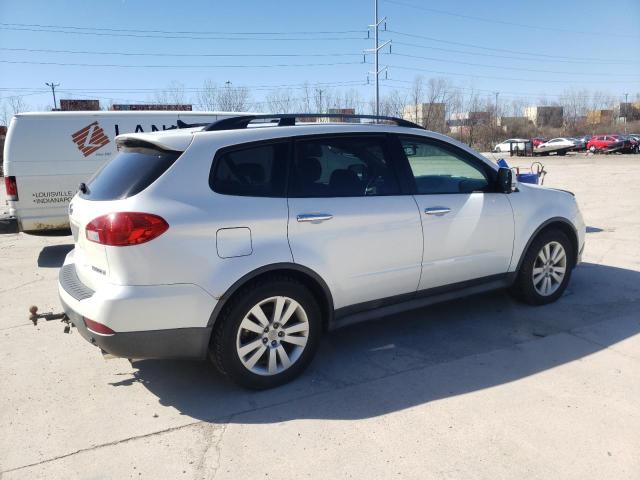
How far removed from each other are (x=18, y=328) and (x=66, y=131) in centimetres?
398

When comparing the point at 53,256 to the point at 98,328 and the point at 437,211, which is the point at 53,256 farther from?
the point at 437,211

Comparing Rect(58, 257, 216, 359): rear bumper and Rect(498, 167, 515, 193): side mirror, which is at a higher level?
Rect(498, 167, 515, 193): side mirror

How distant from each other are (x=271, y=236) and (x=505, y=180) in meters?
2.26

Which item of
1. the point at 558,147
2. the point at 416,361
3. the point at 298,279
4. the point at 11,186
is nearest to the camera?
the point at 298,279

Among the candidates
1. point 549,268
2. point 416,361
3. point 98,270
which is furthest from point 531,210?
point 98,270

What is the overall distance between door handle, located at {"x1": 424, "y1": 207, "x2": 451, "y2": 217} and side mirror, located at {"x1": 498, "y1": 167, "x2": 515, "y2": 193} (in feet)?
2.17

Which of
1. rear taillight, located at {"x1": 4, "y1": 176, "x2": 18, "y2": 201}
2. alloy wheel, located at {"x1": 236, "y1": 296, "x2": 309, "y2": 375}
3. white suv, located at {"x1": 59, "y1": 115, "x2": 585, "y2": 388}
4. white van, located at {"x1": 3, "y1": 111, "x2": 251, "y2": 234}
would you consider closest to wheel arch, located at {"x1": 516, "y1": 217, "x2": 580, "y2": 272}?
white suv, located at {"x1": 59, "y1": 115, "x2": 585, "y2": 388}

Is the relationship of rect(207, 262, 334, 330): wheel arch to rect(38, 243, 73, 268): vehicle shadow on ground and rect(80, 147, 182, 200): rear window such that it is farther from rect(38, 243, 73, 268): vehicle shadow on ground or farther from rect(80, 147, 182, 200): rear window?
rect(38, 243, 73, 268): vehicle shadow on ground

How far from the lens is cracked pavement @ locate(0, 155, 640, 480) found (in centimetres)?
266

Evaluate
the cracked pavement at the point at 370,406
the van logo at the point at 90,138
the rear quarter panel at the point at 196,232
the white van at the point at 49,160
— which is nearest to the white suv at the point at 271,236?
the rear quarter panel at the point at 196,232

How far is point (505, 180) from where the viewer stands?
14.2 feet

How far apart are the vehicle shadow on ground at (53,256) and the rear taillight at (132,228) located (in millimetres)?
4766

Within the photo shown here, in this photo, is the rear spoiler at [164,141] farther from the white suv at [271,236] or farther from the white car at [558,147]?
the white car at [558,147]

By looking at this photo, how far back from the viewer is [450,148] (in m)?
4.28
